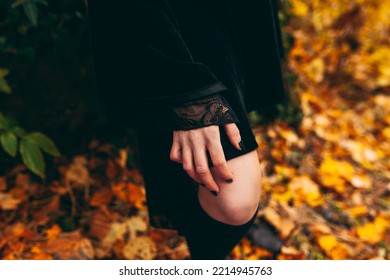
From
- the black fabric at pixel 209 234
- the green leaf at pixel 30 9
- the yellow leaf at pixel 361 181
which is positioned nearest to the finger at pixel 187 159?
the black fabric at pixel 209 234

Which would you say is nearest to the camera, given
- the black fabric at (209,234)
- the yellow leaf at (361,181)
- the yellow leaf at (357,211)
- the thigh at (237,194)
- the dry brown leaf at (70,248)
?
the thigh at (237,194)

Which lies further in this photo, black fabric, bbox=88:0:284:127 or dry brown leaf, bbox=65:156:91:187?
dry brown leaf, bbox=65:156:91:187

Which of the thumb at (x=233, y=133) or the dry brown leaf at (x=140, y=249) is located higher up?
the thumb at (x=233, y=133)

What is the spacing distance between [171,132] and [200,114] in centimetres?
18

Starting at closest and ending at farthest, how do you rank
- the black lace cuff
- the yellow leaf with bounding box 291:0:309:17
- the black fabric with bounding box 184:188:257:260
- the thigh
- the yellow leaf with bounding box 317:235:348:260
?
the black lace cuff
the thigh
the black fabric with bounding box 184:188:257:260
the yellow leaf with bounding box 317:235:348:260
the yellow leaf with bounding box 291:0:309:17

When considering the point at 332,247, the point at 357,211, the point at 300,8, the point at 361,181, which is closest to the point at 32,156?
the point at 332,247

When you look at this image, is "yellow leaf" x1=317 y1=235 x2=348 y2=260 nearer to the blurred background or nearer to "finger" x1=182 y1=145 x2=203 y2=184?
the blurred background

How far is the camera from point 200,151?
704 mm

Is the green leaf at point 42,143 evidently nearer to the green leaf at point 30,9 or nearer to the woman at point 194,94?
the woman at point 194,94

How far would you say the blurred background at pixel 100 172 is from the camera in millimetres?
1312

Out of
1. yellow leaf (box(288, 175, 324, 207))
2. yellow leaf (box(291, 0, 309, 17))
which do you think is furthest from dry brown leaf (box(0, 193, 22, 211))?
yellow leaf (box(291, 0, 309, 17))

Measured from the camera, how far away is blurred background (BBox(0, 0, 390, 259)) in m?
1.31
